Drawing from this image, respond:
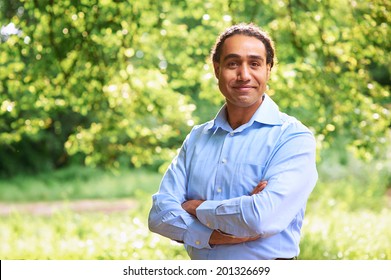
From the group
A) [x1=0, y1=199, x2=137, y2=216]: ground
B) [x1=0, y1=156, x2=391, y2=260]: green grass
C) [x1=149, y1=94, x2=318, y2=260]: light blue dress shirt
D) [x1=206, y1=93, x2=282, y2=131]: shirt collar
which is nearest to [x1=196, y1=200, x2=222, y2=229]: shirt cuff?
[x1=149, y1=94, x2=318, y2=260]: light blue dress shirt

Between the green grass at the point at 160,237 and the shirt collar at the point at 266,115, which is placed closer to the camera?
the shirt collar at the point at 266,115

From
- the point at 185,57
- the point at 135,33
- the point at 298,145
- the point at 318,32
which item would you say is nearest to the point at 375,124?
Answer: the point at 318,32

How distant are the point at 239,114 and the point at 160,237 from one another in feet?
8.71

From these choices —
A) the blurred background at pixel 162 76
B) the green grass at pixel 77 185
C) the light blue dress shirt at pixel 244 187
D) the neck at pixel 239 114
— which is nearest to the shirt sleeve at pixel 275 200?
the light blue dress shirt at pixel 244 187

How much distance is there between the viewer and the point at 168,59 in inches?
145

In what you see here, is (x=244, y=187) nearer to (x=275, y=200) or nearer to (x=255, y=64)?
(x=275, y=200)

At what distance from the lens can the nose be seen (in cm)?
157

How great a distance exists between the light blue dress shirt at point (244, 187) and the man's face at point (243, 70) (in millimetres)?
56

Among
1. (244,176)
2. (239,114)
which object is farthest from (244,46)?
(244,176)

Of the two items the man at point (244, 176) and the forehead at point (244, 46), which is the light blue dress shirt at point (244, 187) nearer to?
A: the man at point (244, 176)

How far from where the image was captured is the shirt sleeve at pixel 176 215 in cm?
161

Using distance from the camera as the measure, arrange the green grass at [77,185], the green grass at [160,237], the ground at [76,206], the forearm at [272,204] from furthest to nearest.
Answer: the green grass at [77,185]
the ground at [76,206]
the green grass at [160,237]
the forearm at [272,204]

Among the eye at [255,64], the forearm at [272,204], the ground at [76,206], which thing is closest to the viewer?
the forearm at [272,204]

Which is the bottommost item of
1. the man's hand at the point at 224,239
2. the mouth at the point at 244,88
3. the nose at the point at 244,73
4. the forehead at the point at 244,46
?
the man's hand at the point at 224,239
